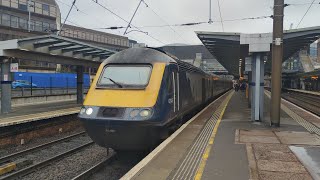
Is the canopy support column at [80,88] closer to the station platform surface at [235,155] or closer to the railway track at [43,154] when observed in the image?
the railway track at [43,154]

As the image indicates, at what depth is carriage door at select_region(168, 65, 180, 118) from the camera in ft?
33.9

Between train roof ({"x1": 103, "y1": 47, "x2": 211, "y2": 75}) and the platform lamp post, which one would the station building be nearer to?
the platform lamp post

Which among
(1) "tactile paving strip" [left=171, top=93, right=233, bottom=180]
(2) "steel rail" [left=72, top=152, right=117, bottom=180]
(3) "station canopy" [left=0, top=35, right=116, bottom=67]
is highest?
(3) "station canopy" [left=0, top=35, right=116, bottom=67]

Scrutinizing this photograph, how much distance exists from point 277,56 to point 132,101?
663 centimetres

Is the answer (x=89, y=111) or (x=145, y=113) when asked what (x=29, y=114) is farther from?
(x=145, y=113)

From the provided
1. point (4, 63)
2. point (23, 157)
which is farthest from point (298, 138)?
point (4, 63)

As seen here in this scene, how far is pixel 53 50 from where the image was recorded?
22.2 metres

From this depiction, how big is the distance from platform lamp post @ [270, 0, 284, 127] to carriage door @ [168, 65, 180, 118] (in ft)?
13.6

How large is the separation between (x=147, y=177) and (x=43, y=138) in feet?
34.9

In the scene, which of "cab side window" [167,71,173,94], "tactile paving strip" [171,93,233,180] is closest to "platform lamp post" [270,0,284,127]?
"tactile paving strip" [171,93,233,180]

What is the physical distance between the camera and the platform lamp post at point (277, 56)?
12984mm

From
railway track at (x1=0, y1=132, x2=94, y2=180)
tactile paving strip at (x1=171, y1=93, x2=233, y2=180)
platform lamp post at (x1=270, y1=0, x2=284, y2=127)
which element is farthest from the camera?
platform lamp post at (x1=270, y1=0, x2=284, y2=127)

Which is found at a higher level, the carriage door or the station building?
the station building

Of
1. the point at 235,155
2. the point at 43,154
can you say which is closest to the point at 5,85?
the point at 43,154
